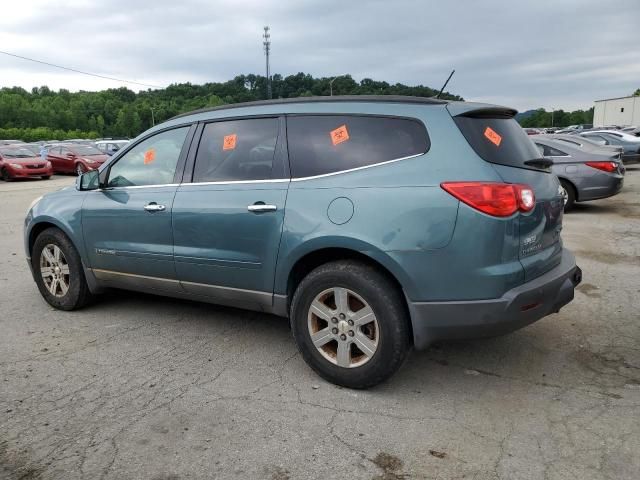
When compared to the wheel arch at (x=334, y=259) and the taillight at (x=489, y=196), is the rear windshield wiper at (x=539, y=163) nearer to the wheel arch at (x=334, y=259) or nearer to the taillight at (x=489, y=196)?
the taillight at (x=489, y=196)

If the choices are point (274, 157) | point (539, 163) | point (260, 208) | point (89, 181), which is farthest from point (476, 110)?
point (89, 181)

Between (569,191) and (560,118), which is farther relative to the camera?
(560,118)

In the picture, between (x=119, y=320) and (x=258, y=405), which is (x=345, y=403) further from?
(x=119, y=320)

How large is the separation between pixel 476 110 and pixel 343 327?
1.53m

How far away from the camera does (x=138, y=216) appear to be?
14.5 ft

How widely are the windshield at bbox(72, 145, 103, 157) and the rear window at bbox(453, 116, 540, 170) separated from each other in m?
24.3

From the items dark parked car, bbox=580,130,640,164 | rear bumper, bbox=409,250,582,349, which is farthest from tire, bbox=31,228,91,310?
dark parked car, bbox=580,130,640,164

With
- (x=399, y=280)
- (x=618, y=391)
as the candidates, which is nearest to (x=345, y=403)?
(x=399, y=280)

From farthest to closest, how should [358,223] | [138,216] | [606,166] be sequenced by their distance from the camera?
[606,166] → [138,216] → [358,223]

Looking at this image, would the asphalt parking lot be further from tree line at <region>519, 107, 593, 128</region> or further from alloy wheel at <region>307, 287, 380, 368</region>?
tree line at <region>519, 107, 593, 128</region>

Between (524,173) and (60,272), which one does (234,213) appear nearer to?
(524,173)

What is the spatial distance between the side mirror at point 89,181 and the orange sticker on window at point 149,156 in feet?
1.77

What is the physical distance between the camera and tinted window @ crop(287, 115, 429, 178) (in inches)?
132

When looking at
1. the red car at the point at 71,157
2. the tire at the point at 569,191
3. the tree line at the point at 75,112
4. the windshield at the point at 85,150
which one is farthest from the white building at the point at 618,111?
the tire at the point at 569,191
